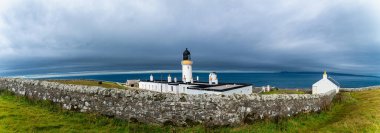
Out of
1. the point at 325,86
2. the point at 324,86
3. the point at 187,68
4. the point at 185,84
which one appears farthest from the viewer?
the point at 187,68

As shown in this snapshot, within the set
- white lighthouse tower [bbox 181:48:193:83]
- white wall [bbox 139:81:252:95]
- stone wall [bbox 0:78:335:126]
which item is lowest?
white wall [bbox 139:81:252:95]

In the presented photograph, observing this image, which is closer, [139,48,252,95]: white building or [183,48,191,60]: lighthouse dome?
[139,48,252,95]: white building

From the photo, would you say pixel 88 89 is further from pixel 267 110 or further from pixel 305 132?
pixel 305 132

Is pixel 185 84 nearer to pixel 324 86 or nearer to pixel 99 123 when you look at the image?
pixel 324 86

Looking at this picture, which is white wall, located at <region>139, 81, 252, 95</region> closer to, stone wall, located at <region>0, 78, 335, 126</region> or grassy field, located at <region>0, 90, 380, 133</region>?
grassy field, located at <region>0, 90, 380, 133</region>

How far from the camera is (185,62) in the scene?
178 feet

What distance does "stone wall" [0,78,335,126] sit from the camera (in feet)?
46.6

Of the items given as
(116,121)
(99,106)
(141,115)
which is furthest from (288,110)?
(99,106)

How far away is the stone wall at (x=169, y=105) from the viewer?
14211 mm

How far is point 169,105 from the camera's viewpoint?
46.7 feet

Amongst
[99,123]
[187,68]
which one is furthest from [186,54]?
[99,123]

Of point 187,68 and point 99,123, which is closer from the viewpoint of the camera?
point 99,123

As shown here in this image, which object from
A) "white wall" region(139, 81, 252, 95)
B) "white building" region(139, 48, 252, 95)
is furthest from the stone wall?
"white building" region(139, 48, 252, 95)

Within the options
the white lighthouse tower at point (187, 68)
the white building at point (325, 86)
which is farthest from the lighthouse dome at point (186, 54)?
the white building at point (325, 86)
